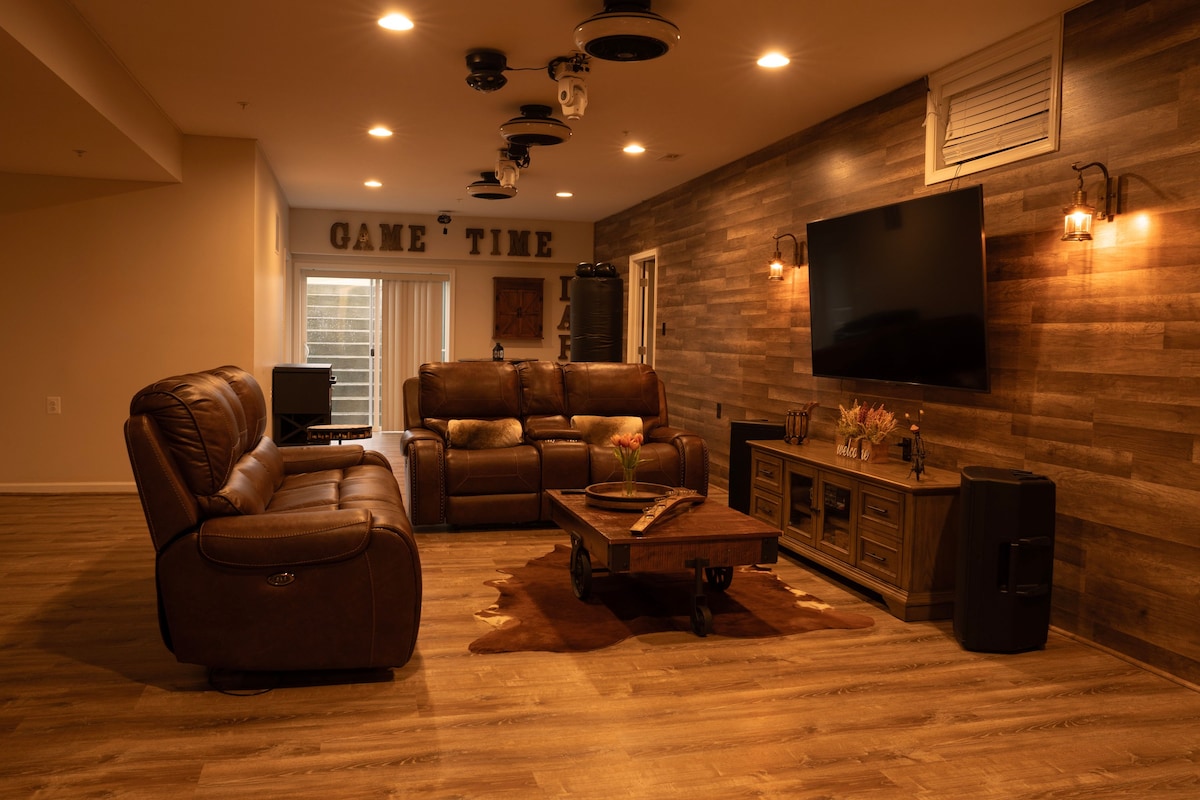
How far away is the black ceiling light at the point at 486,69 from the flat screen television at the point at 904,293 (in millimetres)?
2070

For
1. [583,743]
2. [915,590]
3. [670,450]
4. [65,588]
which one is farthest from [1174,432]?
[65,588]

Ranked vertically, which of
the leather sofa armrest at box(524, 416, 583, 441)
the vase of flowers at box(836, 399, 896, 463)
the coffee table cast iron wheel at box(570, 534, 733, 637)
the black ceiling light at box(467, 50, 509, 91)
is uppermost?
the black ceiling light at box(467, 50, 509, 91)

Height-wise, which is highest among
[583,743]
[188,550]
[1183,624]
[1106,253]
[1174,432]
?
[1106,253]

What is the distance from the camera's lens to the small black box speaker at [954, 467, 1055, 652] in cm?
338

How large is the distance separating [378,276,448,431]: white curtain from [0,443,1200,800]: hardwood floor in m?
7.07

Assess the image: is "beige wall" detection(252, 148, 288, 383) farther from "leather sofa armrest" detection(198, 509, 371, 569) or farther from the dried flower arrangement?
the dried flower arrangement

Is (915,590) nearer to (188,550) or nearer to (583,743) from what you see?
(583,743)

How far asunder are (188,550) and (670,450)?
3322mm

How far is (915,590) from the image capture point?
3.80 m

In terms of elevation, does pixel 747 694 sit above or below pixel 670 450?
below

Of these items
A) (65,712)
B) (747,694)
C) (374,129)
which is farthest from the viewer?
(374,129)

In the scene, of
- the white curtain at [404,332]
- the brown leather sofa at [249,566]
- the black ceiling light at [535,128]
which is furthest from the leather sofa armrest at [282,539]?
the white curtain at [404,332]

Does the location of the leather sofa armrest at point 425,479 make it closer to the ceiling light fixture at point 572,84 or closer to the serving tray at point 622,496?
the serving tray at point 622,496

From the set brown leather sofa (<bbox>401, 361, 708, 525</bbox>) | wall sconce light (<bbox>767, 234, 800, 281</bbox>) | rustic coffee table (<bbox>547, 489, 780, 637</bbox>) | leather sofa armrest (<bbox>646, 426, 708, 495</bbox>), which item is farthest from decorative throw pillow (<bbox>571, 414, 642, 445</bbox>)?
rustic coffee table (<bbox>547, 489, 780, 637</bbox>)
